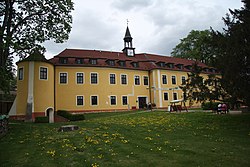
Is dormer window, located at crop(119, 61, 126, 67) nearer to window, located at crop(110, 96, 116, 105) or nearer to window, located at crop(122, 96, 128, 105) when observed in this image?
window, located at crop(122, 96, 128, 105)

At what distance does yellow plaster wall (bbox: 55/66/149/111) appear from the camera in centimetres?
2995

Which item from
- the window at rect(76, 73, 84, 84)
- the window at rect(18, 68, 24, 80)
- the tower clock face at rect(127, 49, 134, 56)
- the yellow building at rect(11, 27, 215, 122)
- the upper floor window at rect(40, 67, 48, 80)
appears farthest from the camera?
the tower clock face at rect(127, 49, 134, 56)

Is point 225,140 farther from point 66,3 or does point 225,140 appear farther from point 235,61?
point 66,3

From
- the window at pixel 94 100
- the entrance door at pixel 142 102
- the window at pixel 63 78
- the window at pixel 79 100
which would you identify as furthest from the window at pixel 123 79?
the window at pixel 63 78

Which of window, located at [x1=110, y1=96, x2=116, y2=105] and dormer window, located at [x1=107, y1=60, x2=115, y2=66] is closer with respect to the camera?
window, located at [x1=110, y1=96, x2=116, y2=105]

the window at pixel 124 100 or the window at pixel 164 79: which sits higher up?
the window at pixel 164 79

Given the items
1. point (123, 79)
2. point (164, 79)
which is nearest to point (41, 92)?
point (123, 79)

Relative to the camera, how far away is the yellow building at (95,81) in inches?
958

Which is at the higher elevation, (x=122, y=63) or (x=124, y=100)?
(x=122, y=63)

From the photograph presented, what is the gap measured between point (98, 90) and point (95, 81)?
57.1 inches

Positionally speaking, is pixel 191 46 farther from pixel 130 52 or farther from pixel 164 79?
pixel 130 52

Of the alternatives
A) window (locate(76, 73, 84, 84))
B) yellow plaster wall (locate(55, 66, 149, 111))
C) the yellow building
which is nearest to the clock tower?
the yellow building

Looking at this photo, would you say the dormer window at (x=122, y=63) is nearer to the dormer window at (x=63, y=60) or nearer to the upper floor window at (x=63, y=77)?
the dormer window at (x=63, y=60)

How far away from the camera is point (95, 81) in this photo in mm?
32062
